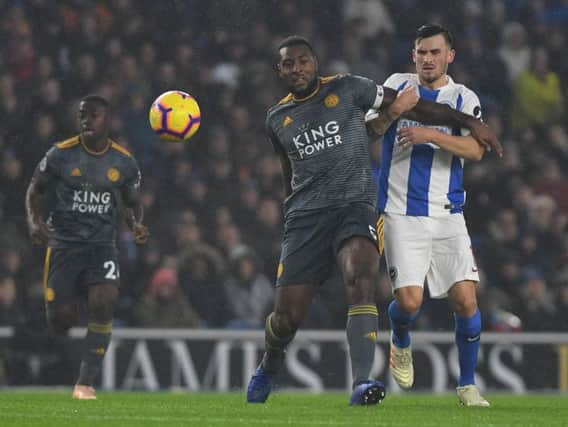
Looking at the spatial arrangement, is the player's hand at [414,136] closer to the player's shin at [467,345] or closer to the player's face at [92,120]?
the player's shin at [467,345]

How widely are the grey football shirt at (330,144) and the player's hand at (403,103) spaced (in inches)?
3.8

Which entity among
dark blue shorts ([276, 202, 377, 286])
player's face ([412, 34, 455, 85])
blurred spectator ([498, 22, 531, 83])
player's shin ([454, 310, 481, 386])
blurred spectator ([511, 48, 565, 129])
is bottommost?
player's shin ([454, 310, 481, 386])

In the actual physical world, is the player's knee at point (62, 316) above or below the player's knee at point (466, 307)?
below

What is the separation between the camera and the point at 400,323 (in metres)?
8.83

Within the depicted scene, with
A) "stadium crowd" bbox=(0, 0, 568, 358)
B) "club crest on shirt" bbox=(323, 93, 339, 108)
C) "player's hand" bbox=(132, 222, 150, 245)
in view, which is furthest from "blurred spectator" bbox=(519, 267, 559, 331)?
"club crest on shirt" bbox=(323, 93, 339, 108)

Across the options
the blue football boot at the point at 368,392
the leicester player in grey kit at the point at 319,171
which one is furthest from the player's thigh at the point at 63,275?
the blue football boot at the point at 368,392

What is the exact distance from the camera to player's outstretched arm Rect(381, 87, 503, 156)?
27.5ft

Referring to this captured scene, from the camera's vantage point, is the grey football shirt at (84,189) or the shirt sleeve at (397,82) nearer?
the shirt sleeve at (397,82)

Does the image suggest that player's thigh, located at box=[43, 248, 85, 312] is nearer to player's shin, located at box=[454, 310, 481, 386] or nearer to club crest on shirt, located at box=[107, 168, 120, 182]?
club crest on shirt, located at box=[107, 168, 120, 182]

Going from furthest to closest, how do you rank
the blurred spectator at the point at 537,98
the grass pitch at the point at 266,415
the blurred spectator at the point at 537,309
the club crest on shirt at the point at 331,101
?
the blurred spectator at the point at 537,98
the blurred spectator at the point at 537,309
the club crest on shirt at the point at 331,101
the grass pitch at the point at 266,415

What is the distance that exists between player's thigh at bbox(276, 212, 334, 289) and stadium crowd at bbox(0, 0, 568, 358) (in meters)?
5.66

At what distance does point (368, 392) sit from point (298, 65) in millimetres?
1881

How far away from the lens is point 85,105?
33.5ft

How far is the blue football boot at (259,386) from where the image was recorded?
8656 millimetres
